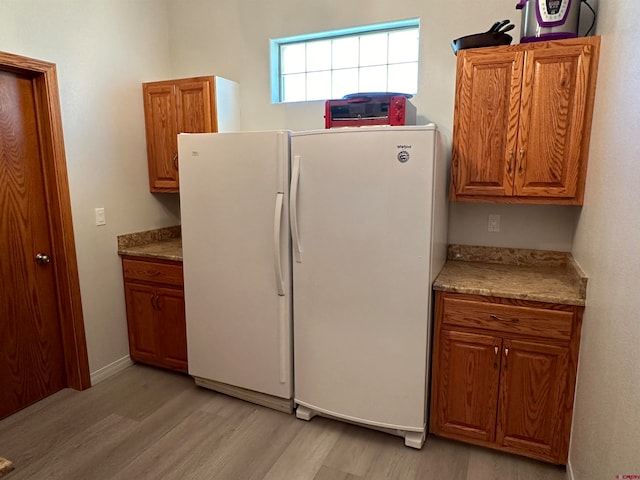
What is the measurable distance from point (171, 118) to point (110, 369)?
186cm

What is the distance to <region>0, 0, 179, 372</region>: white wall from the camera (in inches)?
95.5

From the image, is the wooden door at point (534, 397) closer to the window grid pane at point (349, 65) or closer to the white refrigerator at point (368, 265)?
the white refrigerator at point (368, 265)

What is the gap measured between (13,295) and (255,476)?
1.77 metres

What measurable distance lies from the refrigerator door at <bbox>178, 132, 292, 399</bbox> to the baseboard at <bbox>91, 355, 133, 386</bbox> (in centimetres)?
77

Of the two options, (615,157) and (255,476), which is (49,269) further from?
(615,157)

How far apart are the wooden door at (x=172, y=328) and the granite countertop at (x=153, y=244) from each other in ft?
0.80

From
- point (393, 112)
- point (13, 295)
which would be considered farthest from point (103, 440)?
point (393, 112)

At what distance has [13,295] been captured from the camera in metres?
2.41

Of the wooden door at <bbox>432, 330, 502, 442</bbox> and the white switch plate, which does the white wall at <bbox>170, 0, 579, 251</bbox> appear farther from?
the white switch plate

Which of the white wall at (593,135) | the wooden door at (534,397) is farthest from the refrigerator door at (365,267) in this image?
the white wall at (593,135)

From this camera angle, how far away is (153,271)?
2850mm

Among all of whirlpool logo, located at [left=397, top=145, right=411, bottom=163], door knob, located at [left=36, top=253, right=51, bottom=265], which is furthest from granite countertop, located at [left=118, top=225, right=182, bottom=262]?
whirlpool logo, located at [left=397, top=145, right=411, bottom=163]

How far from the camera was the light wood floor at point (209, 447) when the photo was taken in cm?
199

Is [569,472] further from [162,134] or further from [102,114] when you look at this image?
[102,114]
